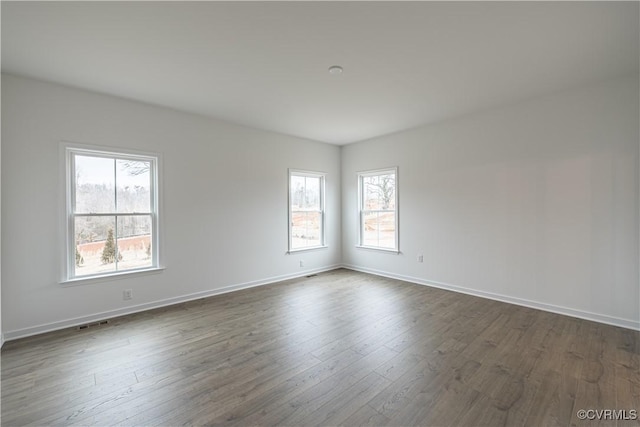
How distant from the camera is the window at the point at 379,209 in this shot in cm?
549

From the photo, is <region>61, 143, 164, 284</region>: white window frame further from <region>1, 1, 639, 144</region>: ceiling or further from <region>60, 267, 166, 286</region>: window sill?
<region>1, 1, 639, 144</region>: ceiling

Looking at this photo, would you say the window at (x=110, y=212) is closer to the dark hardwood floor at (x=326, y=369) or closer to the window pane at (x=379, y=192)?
the dark hardwood floor at (x=326, y=369)

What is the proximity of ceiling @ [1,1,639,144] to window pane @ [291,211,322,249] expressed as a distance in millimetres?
2448

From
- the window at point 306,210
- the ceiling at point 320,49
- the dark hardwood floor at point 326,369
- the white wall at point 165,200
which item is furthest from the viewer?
the window at point 306,210

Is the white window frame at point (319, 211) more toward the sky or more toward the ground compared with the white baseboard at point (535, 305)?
more toward the sky

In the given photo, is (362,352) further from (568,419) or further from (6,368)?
(6,368)

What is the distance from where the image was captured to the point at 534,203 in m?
3.77

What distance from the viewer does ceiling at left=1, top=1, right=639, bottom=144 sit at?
2.09m

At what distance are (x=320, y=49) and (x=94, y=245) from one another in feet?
11.5

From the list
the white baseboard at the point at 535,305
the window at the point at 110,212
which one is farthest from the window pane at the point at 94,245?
the white baseboard at the point at 535,305

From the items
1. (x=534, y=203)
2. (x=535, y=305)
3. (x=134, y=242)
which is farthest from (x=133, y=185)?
(x=535, y=305)

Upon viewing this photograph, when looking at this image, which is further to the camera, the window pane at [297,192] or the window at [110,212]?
the window pane at [297,192]

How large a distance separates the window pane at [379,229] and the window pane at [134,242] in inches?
156

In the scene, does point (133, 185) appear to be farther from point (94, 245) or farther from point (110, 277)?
point (110, 277)
